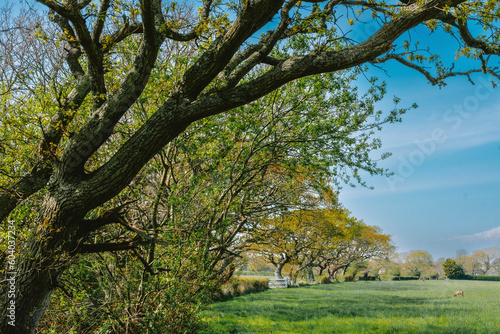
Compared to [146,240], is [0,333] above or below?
below

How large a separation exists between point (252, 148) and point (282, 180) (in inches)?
139

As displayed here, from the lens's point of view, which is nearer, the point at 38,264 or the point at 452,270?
the point at 38,264

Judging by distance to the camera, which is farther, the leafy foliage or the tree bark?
the leafy foliage

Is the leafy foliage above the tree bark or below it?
below

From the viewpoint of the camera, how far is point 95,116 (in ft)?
14.1

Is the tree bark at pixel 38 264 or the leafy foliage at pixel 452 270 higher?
the tree bark at pixel 38 264

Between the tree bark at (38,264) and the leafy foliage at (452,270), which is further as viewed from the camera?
the leafy foliage at (452,270)

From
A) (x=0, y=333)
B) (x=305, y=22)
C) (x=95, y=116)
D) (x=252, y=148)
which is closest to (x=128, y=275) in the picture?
(x=0, y=333)

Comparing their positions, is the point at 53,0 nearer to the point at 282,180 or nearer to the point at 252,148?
the point at 252,148

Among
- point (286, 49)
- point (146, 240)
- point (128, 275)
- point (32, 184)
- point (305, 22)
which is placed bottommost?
point (128, 275)

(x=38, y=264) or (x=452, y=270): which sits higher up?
(x=38, y=264)

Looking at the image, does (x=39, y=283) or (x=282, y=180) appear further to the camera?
(x=282, y=180)

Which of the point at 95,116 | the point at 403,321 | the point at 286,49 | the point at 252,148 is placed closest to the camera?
the point at 95,116

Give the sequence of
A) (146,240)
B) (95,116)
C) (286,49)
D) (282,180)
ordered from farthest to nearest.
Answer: (282,180), (286,49), (146,240), (95,116)
